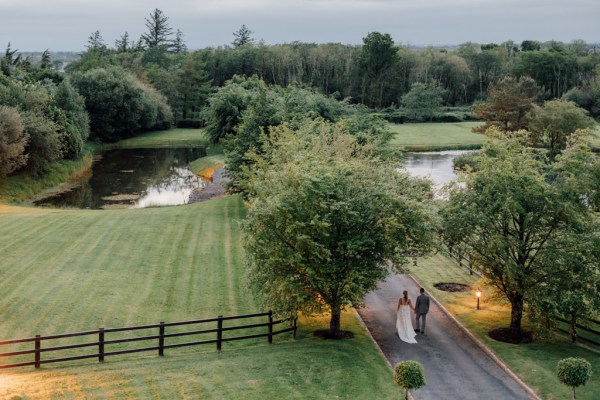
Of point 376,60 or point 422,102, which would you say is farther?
point 376,60

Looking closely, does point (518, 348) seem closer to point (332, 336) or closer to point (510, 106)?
point (332, 336)

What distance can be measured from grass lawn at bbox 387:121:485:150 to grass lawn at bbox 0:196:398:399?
164ft

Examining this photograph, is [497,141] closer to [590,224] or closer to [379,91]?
[590,224]

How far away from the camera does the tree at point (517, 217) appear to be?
21234mm

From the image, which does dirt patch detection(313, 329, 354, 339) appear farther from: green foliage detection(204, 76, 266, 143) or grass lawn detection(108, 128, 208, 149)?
grass lawn detection(108, 128, 208, 149)

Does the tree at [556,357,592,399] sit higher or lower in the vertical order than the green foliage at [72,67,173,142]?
lower

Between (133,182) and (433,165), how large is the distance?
114 feet

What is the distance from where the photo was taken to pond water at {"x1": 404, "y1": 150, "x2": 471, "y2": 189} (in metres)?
65.9

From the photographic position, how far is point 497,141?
2320cm

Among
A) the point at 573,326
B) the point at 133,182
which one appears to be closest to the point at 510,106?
the point at 133,182

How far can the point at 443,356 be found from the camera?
68.7ft

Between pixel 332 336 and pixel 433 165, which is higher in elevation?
pixel 433 165

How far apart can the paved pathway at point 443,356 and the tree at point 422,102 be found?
302 ft

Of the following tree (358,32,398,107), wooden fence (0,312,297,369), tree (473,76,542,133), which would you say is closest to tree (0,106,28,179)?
wooden fence (0,312,297,369)
